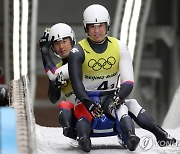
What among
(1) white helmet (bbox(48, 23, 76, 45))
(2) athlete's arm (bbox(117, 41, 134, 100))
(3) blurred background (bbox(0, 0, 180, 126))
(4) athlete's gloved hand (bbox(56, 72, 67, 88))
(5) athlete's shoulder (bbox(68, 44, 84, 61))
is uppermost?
(1) white helmet (bbox(48, 23, 76, 45))

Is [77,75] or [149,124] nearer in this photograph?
[77,75]

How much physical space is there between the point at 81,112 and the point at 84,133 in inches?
9.2

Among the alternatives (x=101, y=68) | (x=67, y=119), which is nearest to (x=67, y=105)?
(x=67, y=119)

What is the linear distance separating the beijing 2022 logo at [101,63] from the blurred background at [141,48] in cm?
722

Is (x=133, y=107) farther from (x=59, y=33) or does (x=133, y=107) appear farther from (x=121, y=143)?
(x=59, y=33)

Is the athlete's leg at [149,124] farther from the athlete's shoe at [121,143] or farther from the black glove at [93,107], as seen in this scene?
the black glove at [93,107]

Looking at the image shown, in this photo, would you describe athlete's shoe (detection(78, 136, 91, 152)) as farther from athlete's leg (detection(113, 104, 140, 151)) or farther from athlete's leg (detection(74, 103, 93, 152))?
athlete's leg (detection(113, 104, 140, 151))

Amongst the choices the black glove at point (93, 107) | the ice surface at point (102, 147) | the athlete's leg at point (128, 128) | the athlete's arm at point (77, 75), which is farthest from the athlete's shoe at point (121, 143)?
the athlete's arm at point (77, 75)

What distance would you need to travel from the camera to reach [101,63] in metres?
4.87

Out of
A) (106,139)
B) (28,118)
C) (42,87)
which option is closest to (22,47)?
(42,87)

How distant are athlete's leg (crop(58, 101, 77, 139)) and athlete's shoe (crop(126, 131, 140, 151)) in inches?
20.8

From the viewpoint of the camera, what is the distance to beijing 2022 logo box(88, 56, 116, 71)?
15.9 feet

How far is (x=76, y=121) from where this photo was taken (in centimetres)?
504

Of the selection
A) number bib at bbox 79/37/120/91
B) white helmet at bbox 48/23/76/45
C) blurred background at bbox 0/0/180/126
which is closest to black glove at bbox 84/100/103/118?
number bib at bbox 79/37/120/91
